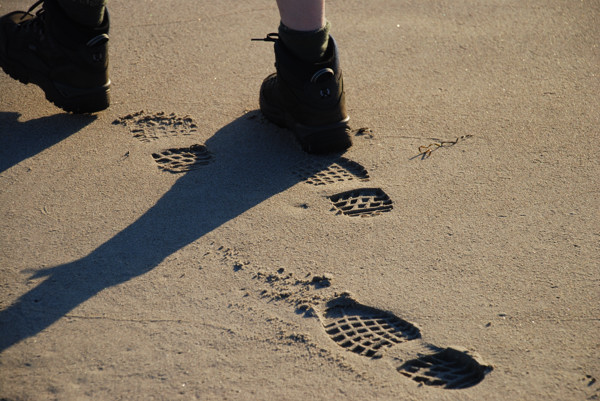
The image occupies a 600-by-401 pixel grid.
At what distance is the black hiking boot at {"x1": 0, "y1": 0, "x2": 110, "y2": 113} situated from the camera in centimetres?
263

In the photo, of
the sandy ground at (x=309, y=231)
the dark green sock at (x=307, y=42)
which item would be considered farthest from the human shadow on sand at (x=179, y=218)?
the dark green sock at (x=307, y=42)

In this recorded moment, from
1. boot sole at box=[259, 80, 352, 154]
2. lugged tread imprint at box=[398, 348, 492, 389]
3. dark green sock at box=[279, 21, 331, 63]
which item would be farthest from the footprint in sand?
dark green sock at box=[279, 21, 331, 63]

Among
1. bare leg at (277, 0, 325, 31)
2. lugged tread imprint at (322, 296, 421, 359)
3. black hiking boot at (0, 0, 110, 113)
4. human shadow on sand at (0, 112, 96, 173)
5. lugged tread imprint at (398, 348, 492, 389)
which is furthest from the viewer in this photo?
black hiking boot at (0, 0, 110, 113)

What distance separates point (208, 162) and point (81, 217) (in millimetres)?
527

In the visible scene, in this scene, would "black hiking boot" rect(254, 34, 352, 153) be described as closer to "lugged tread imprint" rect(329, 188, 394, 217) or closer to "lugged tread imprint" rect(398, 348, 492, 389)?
"lugged tread imprint" rect(329, 188, 394, 217)

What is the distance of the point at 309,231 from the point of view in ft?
7.07

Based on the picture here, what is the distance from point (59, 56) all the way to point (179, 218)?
94 centimetres

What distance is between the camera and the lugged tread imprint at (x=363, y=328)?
1753mm

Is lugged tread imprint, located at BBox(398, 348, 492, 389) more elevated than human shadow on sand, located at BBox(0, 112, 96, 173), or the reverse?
human shadow on sand, located at BBox(0, 112, 96, 173)

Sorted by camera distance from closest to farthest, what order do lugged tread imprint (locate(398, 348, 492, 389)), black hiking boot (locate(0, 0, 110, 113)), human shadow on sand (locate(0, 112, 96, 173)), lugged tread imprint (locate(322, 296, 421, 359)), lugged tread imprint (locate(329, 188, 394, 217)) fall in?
lugged tread imprint (locate(398, 348, 492, 389)) < lugged tread imprint (locate(322, 296, 421, 359)) < lugged tread imprint (locate(329, 188, 394, 217)) < human shadow on sand (locate(0, 112, 96, 173)) < black hiking boot (locate(0, 0, 110, 113))

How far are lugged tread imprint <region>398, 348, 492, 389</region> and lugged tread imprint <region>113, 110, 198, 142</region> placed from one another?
1.40 m

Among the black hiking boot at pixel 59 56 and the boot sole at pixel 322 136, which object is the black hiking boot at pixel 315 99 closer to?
the boot sole at pixel 322 136

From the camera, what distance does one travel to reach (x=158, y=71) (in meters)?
3.12

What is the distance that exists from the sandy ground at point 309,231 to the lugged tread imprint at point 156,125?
1 cm
